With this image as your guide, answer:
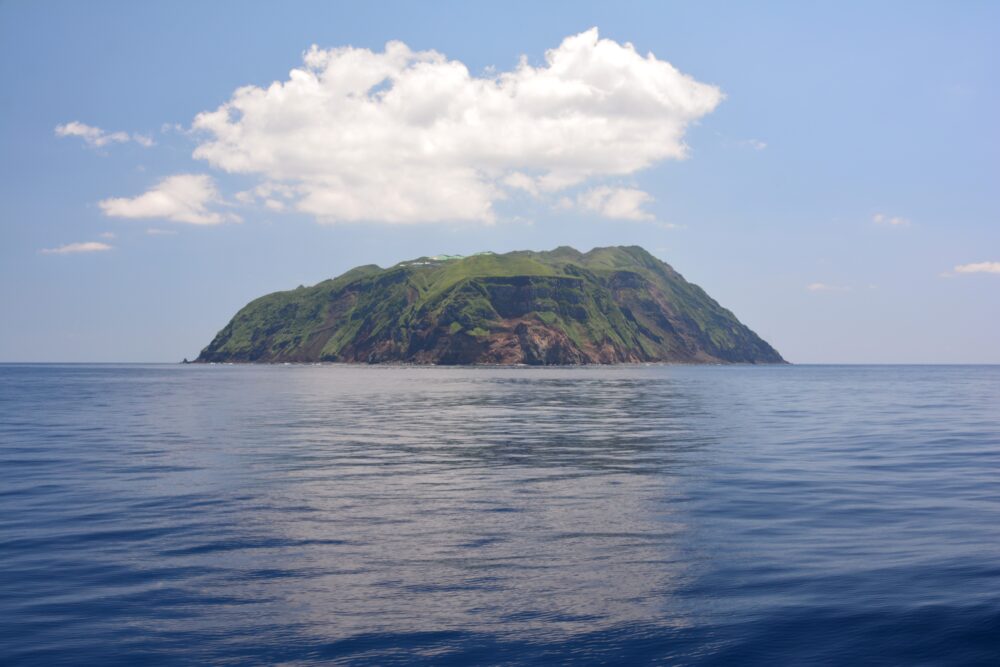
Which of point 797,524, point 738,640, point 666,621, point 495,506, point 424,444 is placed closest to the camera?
point 738,640

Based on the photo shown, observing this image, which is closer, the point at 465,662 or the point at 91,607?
the point at 465,662

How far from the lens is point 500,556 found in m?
18.2

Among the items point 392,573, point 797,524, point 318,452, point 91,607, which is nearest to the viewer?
point 91,607

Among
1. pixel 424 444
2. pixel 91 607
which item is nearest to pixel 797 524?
pixel 91 607

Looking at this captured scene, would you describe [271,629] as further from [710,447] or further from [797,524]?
[710,447]

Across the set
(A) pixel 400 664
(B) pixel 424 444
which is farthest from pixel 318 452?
(A) pixel 400 664

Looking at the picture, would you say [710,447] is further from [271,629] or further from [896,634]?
[271,629]

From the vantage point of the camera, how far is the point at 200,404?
87625 mm

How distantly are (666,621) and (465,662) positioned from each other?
4.26 meters

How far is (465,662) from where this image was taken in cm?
1185

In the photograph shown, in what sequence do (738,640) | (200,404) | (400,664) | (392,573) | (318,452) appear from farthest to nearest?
(200,404), (318,452), (392,573), (738,640), (400,664)

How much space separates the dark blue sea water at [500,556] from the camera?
12766 mm

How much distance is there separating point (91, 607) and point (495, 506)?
1332cm

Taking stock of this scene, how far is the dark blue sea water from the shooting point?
1277 centimetres
